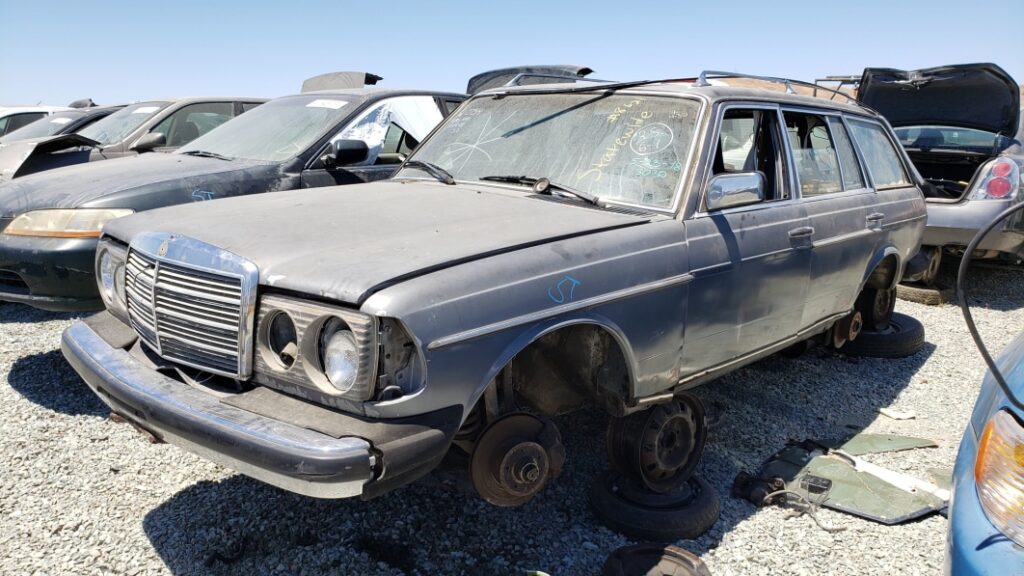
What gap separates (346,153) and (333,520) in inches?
109

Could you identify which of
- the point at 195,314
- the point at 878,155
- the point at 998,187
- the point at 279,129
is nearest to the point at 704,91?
the point at 878,155

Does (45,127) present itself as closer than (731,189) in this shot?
No

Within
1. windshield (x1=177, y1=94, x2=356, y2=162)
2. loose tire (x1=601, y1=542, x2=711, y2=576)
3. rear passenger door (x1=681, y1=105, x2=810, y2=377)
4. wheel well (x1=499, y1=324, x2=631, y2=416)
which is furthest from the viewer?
windshield (x1=177, y1=94, x2=356, y2=162)

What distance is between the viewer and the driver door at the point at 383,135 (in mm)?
5117

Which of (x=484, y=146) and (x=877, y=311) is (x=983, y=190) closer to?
(x=877, y=311)

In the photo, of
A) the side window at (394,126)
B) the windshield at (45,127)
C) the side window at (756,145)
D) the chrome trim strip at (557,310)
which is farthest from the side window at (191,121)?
the chrome trim strip at (557,310)

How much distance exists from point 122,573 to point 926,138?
8.49 meters

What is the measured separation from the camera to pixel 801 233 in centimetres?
355

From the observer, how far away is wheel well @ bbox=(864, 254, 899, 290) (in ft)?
15.4

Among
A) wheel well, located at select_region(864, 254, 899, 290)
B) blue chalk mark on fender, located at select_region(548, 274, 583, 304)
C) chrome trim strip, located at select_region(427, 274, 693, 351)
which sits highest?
blue chalk mark on fender, located at select_region(548, 274, 583, 304)

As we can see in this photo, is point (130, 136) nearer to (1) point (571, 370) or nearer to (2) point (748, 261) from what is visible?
(1) point (571, 370)

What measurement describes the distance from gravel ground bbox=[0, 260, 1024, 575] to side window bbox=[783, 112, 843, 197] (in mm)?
1421

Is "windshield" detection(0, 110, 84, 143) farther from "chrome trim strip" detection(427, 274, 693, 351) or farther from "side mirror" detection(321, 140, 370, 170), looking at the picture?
"chrome trim strip" detection(427, 274, 693, 351)

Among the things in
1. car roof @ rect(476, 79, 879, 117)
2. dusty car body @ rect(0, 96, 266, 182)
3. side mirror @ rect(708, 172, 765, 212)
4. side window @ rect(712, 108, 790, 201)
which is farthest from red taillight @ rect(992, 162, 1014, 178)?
dusty car body @ rect(0, 96, 266, 182)
